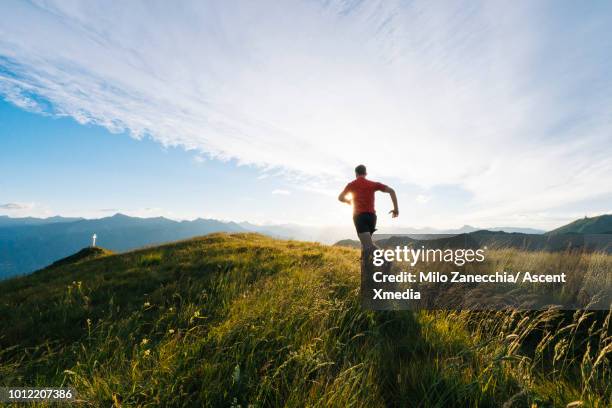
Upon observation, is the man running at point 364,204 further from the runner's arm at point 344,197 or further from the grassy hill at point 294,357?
the grassy hill at point 294,357

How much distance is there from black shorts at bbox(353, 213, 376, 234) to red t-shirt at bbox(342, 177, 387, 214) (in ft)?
0.40


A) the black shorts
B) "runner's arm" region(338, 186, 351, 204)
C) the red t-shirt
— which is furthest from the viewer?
"runner's arm" region(338, 186, 351, 204)

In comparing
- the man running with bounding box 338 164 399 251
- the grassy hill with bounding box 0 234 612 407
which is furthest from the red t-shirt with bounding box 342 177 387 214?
the grassy hill with bounding box 0 234 612 407

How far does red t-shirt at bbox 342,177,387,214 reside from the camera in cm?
886

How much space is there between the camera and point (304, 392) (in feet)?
9.23

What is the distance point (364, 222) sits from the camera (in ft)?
28.8

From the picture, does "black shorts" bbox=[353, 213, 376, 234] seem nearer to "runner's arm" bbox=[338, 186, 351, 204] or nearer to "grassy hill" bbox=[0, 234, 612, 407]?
"runner's arm" bbox=[338, 186, 351, 204]

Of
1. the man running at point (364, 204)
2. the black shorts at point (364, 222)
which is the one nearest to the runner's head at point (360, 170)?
the man running at point (364, 204)

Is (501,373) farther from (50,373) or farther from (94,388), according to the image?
(50,373)

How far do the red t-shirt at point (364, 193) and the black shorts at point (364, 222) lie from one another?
122 mm

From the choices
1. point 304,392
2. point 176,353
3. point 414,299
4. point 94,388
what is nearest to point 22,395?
point 94,388

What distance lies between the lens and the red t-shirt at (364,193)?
8.86 meters

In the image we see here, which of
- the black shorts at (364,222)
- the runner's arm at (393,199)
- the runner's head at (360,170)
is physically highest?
the runner's head at (360,170)

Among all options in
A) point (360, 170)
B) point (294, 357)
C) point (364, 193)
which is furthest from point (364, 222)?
point (294, 357)
